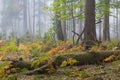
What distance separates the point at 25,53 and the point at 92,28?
3.00m

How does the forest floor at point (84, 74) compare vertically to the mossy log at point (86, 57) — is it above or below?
below

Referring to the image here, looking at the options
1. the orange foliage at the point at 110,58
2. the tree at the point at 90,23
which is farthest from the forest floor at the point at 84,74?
the tree at the point at 90,23

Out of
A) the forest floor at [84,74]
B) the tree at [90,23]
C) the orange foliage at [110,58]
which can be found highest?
the tree at [90,23]

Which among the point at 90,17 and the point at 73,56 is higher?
the point at 90,17

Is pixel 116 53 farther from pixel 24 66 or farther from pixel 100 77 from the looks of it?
pixel 24 66

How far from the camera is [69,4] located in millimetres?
14047

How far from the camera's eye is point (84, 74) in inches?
234

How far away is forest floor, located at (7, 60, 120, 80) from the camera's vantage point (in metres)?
5.87

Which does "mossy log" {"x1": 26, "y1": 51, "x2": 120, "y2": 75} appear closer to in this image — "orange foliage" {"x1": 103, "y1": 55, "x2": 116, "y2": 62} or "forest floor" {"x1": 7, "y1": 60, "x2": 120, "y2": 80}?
"orange foliage" {"x1": 103, "y1": 55, "x2": 116, "y2": 62}

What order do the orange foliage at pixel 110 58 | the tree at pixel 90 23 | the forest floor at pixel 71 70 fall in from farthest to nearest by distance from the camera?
the tree at pixel 90 23
the orange foliage at pixel 110 58
the forest floor at pixel 71 70

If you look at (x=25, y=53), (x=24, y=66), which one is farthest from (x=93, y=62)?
(x=25, y=53)

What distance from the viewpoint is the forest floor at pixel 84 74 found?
5.87 metres

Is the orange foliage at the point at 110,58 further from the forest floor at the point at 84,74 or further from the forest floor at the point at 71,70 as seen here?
the forest floor at the point at 84,74

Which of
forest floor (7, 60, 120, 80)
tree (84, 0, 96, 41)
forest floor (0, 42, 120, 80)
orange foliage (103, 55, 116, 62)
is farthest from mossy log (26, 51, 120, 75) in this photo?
tree (84, 0, 96, 41)
